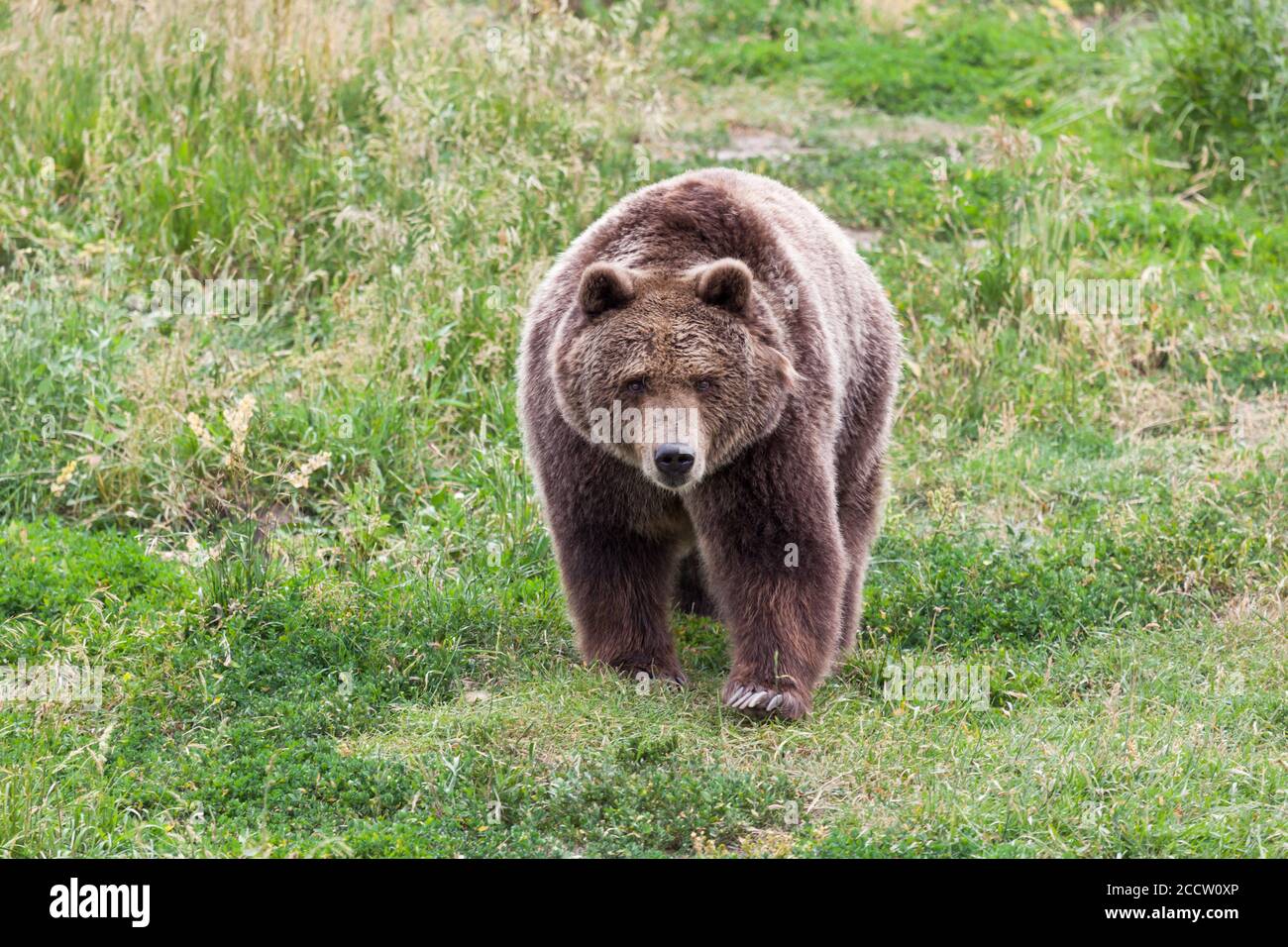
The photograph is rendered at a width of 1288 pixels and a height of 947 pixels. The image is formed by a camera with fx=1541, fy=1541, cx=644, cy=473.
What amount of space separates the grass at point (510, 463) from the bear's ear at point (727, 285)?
154 cm

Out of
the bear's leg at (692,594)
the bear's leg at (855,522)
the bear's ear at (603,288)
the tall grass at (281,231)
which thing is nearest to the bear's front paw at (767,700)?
the bear's leg at (855,522)

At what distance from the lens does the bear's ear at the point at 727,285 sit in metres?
5.58

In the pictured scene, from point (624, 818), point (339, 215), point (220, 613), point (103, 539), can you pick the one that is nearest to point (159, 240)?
point (339, 215)

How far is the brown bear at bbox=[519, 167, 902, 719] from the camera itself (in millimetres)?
5617

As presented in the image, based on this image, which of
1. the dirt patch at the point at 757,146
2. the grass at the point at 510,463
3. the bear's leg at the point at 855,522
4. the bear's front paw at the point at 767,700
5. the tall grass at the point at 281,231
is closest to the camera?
the grass at the point at 510,463

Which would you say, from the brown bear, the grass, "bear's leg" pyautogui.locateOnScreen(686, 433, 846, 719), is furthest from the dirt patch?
"bear's leg" pyautogui.locateOnScreen(686, 433, 846, 719)

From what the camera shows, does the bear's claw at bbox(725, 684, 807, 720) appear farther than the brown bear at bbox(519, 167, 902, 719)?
Yes

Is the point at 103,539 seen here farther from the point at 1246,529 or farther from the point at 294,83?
the point at 1246,529

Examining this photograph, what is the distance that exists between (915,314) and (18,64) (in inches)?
233

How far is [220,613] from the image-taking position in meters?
6.39

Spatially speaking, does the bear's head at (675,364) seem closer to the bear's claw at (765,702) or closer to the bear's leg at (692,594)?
the bear's claw at (765,702)

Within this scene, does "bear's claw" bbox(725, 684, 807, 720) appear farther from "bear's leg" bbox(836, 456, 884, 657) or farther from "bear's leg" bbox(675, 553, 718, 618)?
"bear's leg" bbox(675, 553, 718, 618)

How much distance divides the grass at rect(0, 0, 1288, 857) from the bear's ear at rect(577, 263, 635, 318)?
4.83ft

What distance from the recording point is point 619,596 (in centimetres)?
610
